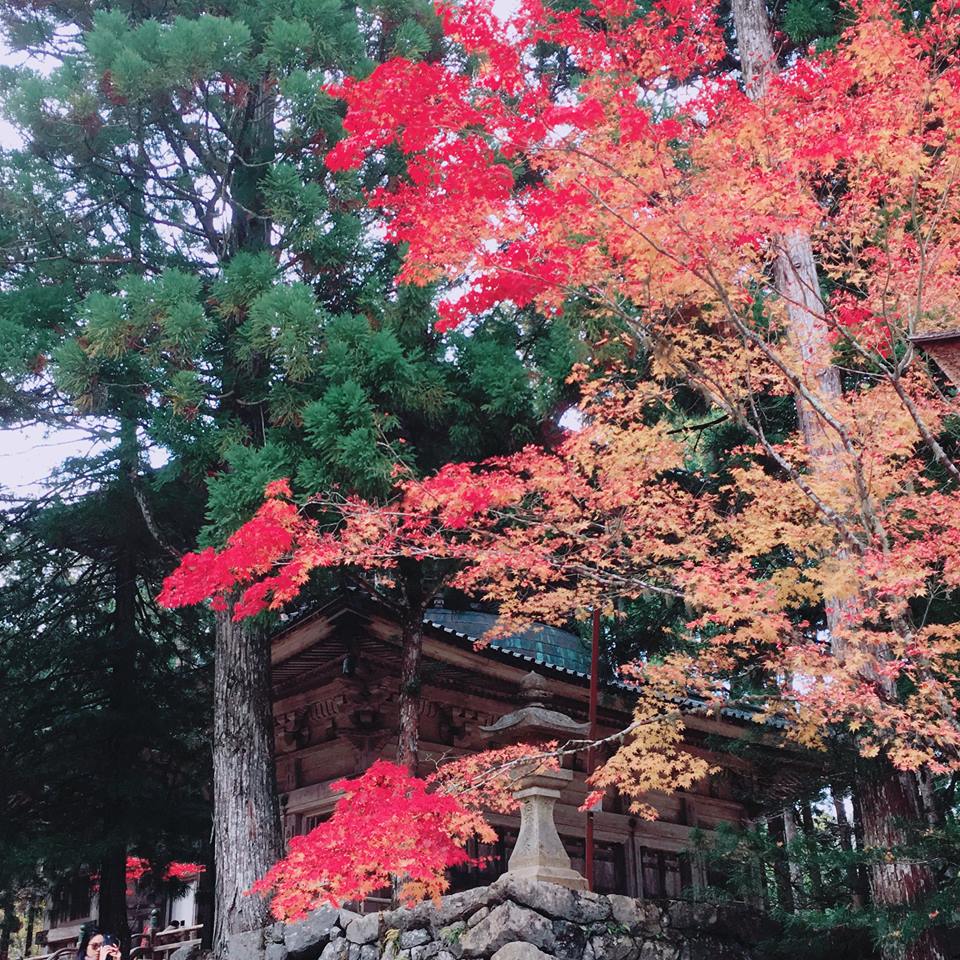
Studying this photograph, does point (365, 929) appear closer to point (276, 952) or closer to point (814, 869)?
point (276, 952)

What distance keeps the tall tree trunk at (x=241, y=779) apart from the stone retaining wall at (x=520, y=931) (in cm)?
53

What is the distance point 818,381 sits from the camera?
10445 millimetres

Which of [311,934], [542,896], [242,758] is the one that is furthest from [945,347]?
[242,758]

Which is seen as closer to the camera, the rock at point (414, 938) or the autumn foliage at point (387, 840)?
the autumn foliage at point (387, 840)

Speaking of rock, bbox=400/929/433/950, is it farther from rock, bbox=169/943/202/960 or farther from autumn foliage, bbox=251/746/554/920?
rock, bbox=169/943/202/960

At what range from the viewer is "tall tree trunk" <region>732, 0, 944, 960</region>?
8.25 metres

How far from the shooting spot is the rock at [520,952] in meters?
8.02

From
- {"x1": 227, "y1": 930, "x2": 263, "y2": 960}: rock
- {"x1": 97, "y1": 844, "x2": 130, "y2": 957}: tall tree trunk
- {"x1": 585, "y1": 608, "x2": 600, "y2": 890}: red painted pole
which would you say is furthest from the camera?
{"x1": 97, "y1": 844, "x2": 130, "y2": 957}: tall tree trunk

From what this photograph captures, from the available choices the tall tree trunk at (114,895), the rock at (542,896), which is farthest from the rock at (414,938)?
the tall tree trunk at (114,895)

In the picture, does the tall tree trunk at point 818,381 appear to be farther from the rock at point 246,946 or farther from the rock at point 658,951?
the rock at point 246,946

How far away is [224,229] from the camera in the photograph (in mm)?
13961

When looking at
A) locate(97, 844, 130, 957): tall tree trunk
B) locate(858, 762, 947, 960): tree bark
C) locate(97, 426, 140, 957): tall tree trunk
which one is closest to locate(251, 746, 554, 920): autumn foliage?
locate(858, 762, 947, 960): tree bark

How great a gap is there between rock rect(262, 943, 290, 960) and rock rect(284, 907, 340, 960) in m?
0.04

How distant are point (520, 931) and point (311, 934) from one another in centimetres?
268
